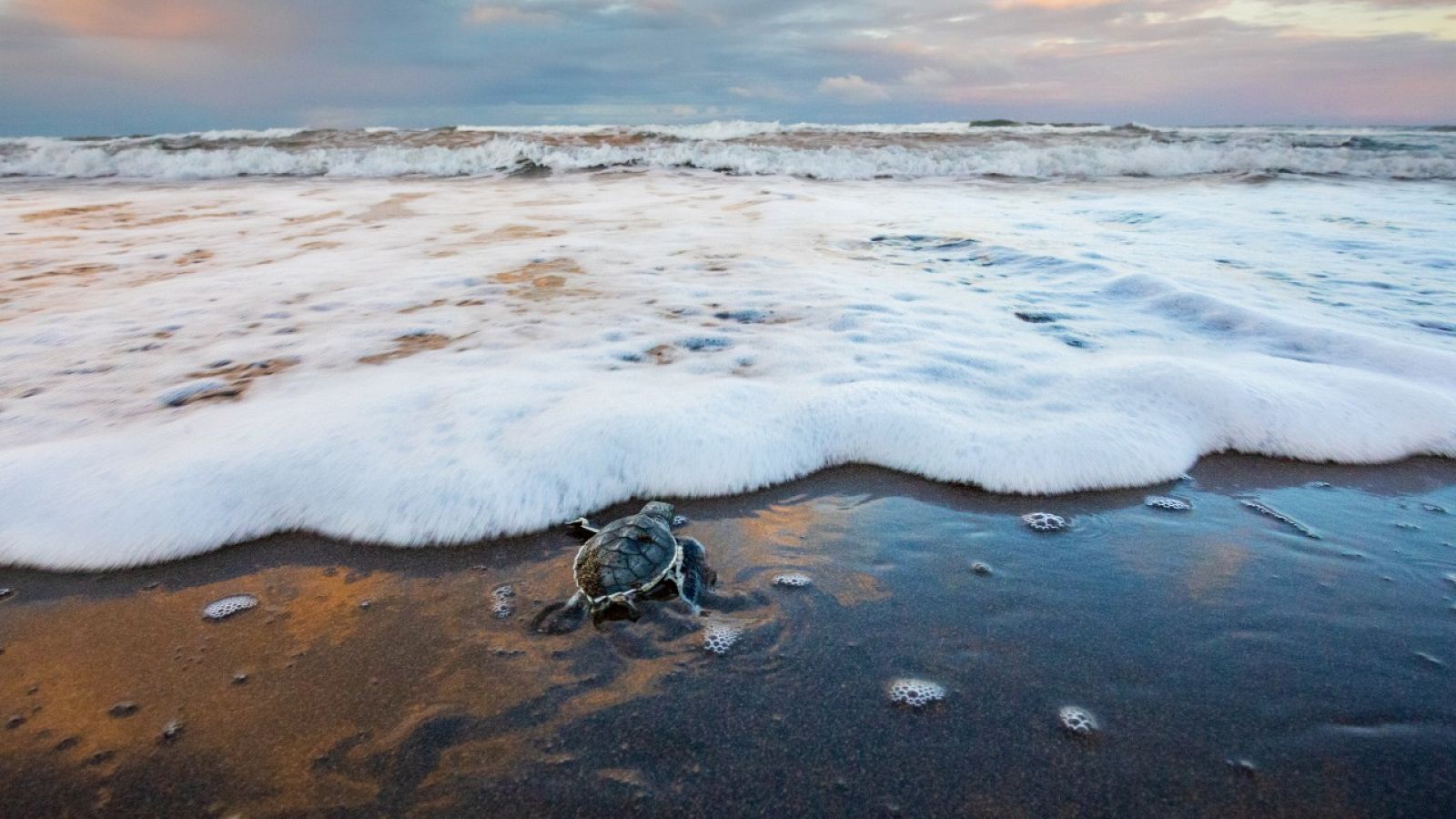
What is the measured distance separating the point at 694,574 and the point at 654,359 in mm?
1948

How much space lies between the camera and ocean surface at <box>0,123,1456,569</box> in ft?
9.27

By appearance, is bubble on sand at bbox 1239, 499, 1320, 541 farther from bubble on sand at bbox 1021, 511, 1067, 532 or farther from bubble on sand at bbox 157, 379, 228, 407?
bubble on sand at bbox 157, 379, 228, 407

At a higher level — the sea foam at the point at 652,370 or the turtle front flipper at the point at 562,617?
the sea foam at the point at 652,370

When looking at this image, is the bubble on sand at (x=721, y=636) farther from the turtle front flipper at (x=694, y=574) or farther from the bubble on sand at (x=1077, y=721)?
the bubble on sand at (x=1077, y=721)

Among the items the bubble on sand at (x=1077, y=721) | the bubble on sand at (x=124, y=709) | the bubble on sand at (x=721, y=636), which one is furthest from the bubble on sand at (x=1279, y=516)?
the bubble on sand at (x=124, y=709)

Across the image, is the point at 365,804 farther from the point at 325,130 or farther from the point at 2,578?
the point at 325,130

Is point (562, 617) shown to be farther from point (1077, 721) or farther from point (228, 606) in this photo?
point (1077, 721)

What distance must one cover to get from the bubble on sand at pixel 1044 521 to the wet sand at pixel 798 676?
0.18 feet

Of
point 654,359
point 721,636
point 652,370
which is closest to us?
point 721,636

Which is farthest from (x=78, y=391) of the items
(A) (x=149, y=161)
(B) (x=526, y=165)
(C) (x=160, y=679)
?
(A) (x=149, y=161)

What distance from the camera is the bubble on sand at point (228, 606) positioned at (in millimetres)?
2180

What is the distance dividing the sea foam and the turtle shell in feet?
1.76

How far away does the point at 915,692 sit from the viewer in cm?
182

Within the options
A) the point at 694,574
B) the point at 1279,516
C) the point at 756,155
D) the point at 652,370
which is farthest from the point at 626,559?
the point at 756,155
